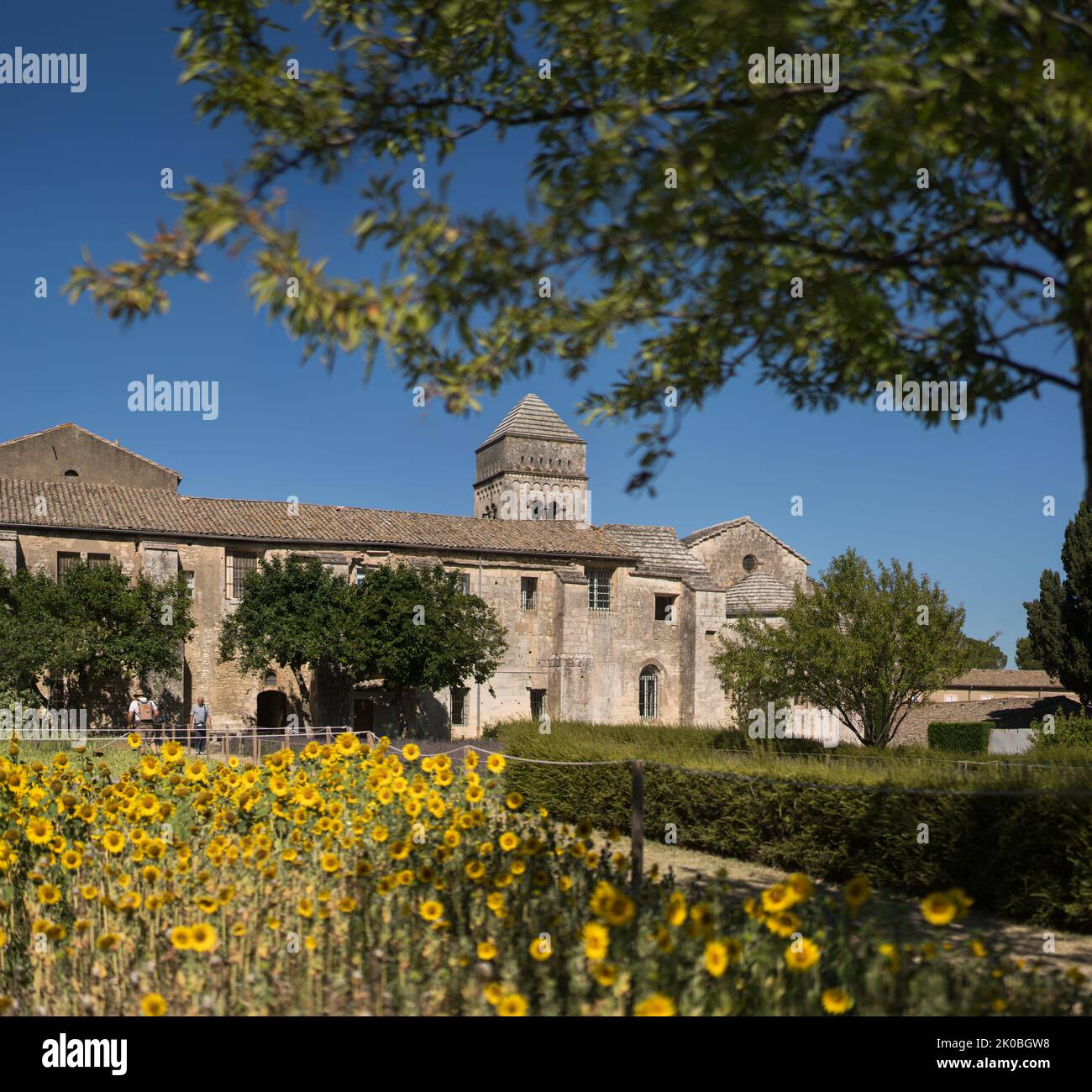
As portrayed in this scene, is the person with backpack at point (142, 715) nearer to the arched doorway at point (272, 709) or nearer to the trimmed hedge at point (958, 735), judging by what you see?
the arched doorway at point (272, 709)

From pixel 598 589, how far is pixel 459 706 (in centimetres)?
766

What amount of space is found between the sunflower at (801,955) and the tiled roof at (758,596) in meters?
39.6

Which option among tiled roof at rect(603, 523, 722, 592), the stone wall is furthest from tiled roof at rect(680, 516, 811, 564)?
the stone wall

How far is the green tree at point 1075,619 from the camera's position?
3819 centimetres

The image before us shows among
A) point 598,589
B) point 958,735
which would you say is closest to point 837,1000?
point 958,735

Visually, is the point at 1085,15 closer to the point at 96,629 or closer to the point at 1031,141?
the point at 1031,141

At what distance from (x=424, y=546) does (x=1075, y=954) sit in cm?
3177

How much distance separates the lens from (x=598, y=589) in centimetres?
4278

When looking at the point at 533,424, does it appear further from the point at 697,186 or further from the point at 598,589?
the point at 697,186

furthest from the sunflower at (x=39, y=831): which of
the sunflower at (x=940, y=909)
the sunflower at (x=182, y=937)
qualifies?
the sunflower at (x=940, y=909)

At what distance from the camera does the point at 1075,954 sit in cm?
875

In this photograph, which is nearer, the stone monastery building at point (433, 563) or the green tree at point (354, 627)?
the green tree at point (354, 627)

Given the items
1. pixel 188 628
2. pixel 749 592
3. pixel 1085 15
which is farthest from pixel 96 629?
pixel 1085 15
